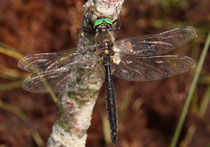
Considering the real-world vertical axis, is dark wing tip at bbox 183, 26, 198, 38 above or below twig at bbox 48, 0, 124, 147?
above

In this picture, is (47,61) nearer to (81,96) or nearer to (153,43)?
(81,96)

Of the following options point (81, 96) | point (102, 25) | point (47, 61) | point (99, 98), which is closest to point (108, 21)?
point (102, 25)

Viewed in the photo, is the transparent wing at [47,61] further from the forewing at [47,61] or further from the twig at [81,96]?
the twig at [81,96]

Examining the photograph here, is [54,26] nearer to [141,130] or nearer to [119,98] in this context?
[119,98]

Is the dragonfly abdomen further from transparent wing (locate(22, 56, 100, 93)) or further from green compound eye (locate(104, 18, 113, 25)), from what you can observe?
green compound eye (locate(104, 18, 113, 25))

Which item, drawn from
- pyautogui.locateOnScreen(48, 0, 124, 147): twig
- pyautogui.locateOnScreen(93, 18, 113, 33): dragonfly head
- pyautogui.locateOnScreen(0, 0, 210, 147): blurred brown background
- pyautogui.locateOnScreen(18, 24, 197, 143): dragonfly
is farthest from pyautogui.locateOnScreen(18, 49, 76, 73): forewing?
pyautogui.locateOnScreen(0, 0, 210, 147): blurred brown background

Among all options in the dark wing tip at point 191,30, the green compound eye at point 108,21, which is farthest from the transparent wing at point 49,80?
the dark wing tip at point 191,30

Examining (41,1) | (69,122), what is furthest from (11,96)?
(69,122)

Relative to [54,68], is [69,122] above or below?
below
